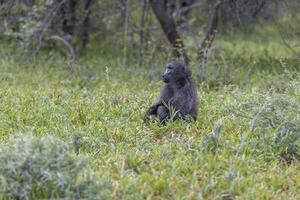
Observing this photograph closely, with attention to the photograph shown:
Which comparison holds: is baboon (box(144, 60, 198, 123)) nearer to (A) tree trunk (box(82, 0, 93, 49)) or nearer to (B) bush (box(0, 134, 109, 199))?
(B) bush (box(0, 134, 109, 199))

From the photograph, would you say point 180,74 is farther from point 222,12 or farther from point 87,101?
point 222,12

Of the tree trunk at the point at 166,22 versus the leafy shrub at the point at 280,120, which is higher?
the tree trunk at the point at 166,22

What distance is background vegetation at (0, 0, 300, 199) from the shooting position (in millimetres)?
4633

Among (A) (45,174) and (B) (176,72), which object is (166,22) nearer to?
(B) (176,72)

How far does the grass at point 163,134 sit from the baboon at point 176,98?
0.16 meters

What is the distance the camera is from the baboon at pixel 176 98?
6902 mm

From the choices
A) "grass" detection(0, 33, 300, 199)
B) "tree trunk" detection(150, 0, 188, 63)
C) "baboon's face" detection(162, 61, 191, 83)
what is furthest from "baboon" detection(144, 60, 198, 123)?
"tree trunk" detection(150, 0, 188, 63)

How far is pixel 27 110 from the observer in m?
7.40

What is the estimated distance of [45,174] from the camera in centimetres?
448

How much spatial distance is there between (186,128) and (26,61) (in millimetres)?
5392

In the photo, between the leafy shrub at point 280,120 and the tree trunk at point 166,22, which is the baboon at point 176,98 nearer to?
the leafy shrub at point 280,120

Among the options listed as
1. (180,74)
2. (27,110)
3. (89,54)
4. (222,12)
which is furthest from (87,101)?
(222,12)

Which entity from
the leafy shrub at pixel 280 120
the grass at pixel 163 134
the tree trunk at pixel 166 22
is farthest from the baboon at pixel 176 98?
the tree trunk at pixel 166 22

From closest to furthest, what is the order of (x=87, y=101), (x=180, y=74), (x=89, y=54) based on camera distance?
(x=180, y=74) < (x=87, y=101) < (x=89, y=54)
